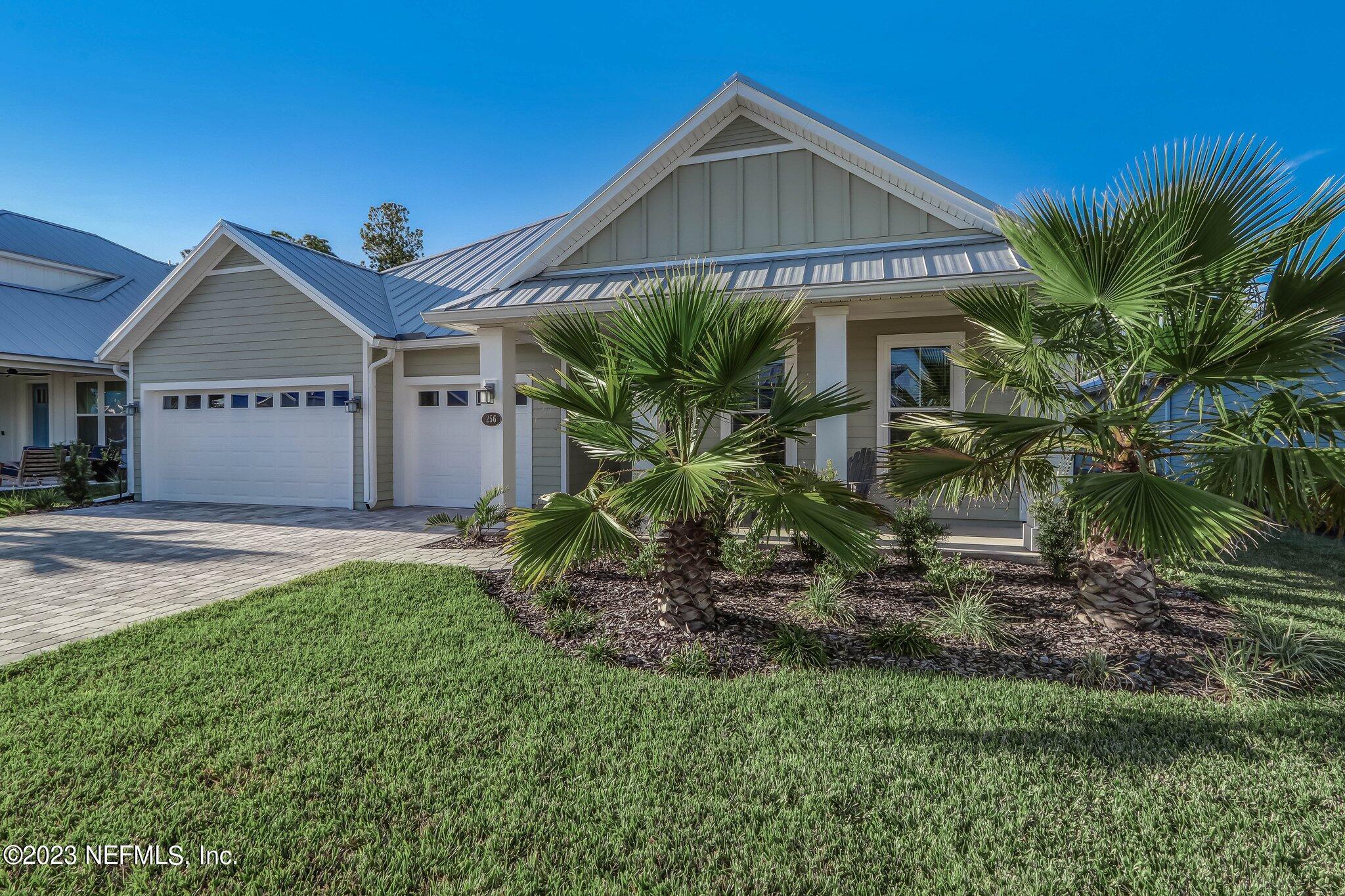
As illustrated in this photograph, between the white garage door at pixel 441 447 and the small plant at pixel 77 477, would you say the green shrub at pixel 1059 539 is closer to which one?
the white garage door at pixel 441 447

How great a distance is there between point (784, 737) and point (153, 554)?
26.8 ft

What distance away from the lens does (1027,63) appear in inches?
456

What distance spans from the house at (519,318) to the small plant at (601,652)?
287 cm

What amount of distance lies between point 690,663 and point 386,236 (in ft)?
103

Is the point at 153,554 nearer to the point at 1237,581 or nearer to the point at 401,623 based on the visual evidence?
the point at 401,623

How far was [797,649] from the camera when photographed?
4.24 meters

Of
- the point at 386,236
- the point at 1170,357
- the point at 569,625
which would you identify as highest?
the point at 386,236

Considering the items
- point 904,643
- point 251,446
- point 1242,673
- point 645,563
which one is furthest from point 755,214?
point 251,446

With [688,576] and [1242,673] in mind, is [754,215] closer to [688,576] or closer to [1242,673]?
[688,576]

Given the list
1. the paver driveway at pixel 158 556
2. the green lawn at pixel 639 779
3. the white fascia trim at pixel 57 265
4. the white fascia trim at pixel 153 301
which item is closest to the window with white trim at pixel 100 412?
the white fascia trim at pixel 153 301

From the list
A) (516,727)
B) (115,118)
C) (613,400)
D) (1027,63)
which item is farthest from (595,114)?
(516,727)

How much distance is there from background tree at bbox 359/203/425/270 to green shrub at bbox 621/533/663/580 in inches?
1109

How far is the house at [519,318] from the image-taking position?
7828 millimetres

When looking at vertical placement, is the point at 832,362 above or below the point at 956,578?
above
